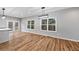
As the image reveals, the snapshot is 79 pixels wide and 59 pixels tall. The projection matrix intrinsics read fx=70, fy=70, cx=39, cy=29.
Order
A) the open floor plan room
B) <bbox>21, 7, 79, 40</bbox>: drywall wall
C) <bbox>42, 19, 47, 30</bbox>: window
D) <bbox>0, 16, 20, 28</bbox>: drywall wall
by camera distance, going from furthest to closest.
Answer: <bbox>21, 7, 79, 40</bbox>: drywall wall → <bbox>42, 19, 47, 30</bbox>: window → the open floor plan room → <bbox>0, 16, 20, 28</bbox>: drywall wall

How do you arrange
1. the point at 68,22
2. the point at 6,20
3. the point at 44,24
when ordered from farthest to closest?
the point at 68,22 < the point at 44,24 < the point at 6,20

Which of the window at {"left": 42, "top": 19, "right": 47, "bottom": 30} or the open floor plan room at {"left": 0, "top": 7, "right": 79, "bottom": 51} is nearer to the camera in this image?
the open floor plan room at {"left": 0, "top": 7, "right": 79, "bottom": 51}

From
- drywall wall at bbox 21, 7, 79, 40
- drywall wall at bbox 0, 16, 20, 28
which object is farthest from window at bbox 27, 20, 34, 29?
drywall wall at bbox 21, 7, 79, 40

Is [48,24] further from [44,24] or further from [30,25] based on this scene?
[30,25]

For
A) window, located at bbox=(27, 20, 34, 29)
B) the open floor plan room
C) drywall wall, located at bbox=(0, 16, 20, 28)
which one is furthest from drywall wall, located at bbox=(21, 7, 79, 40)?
drywall wall, located at bbox=(0, 16, 20, 28)

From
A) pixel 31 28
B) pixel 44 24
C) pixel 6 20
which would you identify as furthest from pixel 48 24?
pixel 6 20

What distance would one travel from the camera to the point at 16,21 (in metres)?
1.51

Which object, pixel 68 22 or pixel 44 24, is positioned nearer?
pixel 44 24

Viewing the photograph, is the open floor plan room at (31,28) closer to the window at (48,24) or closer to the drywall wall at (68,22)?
the window at (48,24)

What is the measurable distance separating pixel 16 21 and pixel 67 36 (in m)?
1.77

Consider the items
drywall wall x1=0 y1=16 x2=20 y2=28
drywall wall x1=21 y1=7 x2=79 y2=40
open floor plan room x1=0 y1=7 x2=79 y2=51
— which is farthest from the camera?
drywall wall x1=21 y1=7 x2=79 y2=40

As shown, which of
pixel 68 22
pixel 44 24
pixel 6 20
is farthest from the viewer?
pixel 68 22

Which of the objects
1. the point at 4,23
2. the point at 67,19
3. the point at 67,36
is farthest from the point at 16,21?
the point at 67,19

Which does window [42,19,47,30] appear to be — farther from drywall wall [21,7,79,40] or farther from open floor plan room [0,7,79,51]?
drywall wall [21,7,79,40]
